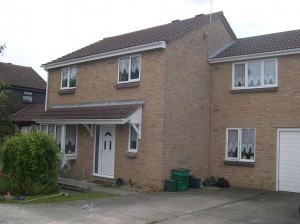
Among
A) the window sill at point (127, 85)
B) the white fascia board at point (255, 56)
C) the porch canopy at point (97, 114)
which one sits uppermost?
the white fascia board at point (255, 56)

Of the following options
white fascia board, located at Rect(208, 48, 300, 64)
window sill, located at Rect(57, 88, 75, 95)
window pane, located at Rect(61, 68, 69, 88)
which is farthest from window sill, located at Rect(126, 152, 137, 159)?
window pane, located at Rect(61, 68, 69, 88)

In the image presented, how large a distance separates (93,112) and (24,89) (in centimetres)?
1378

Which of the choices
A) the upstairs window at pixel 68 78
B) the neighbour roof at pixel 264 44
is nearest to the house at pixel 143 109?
the upstairs window at pixel 68 78

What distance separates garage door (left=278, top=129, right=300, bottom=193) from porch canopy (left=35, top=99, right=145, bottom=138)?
5410mm

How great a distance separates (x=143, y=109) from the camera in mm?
14781

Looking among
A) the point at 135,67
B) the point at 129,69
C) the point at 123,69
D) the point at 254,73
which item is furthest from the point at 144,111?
the point at 254,73

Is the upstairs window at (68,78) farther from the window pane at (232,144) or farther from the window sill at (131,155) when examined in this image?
the window pane at (232,144)

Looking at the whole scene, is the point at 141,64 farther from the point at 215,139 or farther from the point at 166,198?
the point at 166,198

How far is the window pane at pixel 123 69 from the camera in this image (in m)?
15.9

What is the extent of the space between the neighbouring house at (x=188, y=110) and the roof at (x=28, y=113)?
7012mm

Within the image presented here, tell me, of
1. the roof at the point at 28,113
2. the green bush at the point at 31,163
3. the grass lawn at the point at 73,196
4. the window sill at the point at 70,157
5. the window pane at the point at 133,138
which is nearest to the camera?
the grass lawn at the point at 73,196

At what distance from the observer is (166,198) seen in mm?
12312

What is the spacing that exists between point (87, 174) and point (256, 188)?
7.22 meters

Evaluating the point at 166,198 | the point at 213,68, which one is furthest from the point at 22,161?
the point at 213,68
